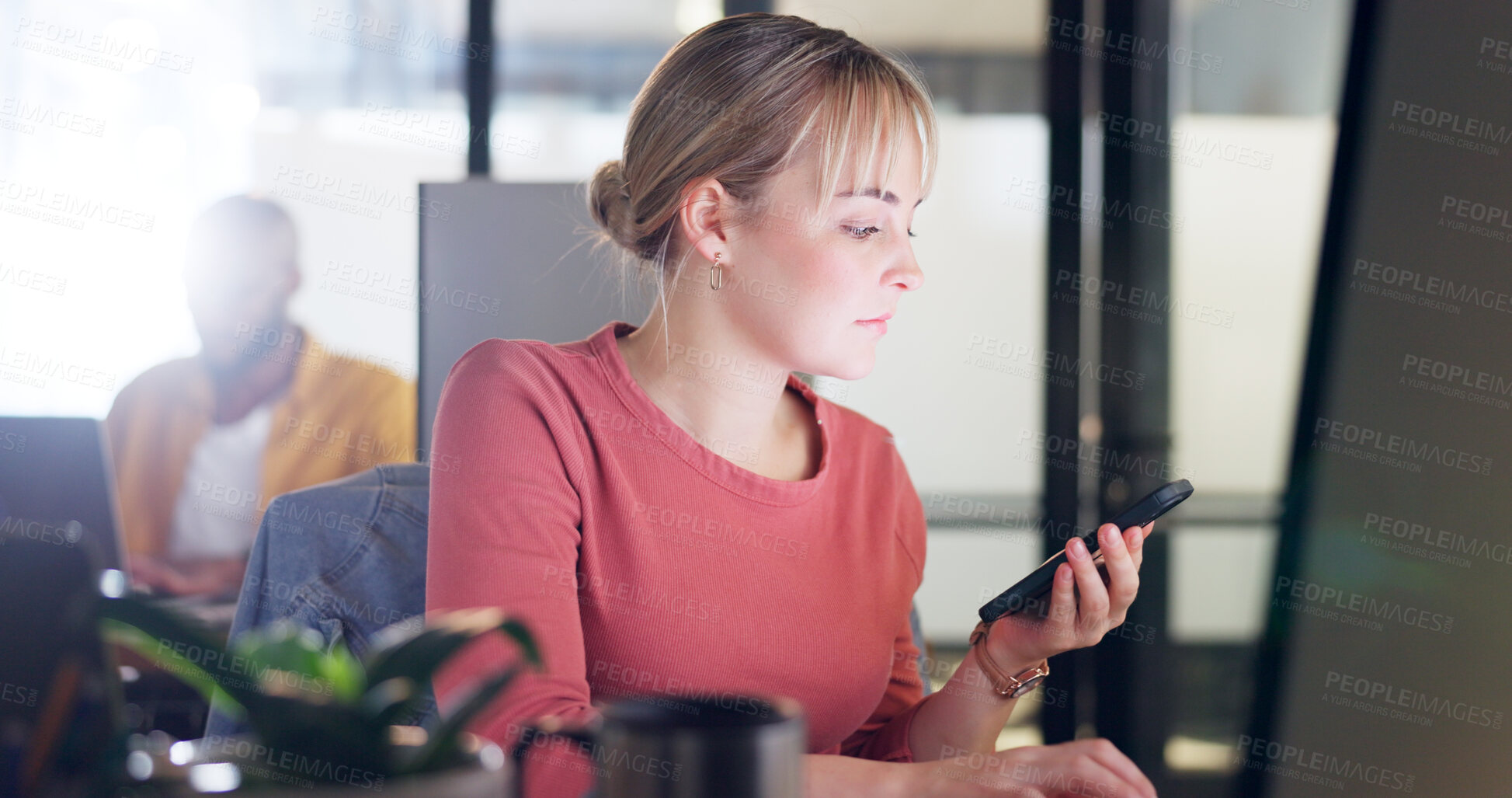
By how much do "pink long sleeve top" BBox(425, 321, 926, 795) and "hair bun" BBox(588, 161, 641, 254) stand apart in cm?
13

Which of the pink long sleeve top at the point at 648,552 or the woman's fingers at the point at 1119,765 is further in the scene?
the pink long sleeve top at the point at 648,552

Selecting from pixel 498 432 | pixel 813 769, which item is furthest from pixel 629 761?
pixel 498 432

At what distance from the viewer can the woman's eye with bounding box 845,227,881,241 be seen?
125 cm

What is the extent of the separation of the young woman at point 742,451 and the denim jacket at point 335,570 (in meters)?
0.17

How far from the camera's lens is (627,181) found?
1388 mm

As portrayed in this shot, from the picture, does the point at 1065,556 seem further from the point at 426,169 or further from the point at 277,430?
the point at 426,169

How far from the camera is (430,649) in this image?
0.48m

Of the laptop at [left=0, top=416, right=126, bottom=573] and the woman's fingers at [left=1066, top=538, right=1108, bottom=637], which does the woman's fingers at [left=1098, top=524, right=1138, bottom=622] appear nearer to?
the woman's fingers at [left=1066, top=538, right=1108, bottom=637]

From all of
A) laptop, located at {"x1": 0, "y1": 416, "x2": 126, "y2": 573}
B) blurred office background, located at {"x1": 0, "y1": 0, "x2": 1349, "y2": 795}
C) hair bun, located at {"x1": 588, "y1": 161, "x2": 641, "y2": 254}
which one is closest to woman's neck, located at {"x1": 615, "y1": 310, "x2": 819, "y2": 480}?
hair bun, located at {"x1": 588, "y1": 161, "x2": 641, "y2": 254}

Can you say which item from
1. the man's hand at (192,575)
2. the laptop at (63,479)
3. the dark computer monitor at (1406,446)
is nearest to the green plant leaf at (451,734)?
the laptop at (63,479)

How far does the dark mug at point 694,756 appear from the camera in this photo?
1.56 ft

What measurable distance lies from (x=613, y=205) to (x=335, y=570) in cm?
58

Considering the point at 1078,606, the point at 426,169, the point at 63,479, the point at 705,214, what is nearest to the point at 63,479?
the point at 63,479

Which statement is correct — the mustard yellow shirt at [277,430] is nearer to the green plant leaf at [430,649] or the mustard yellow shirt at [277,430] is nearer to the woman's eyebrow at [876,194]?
the woman's eyebrow at [876,194]
